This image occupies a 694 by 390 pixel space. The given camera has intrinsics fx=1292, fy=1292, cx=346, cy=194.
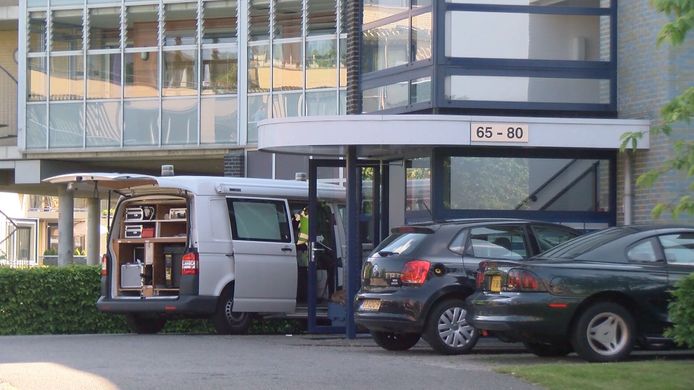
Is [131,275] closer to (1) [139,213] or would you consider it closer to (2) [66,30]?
(1) [139,213]

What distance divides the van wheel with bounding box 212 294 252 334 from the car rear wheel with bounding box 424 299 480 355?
4.43 m

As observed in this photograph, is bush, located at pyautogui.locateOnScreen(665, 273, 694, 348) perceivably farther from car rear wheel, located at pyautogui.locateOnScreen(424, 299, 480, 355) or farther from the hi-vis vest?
the hi-vis vest

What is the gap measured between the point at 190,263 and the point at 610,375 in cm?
769

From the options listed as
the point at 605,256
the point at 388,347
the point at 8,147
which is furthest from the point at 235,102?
the point at 605,256

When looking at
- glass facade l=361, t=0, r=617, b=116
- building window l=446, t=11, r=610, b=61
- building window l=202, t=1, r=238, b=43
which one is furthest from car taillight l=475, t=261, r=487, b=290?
building window l=202, t=1, r=238, b=43

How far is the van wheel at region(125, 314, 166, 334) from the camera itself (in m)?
18.5

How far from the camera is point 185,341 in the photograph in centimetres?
1647

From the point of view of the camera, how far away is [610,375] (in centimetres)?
1087

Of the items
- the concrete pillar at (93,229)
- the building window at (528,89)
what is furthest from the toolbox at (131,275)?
the concrete pillar at (93,229)

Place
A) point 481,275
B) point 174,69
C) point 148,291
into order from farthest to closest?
point 174,69 < point 148,291 < point 481,275

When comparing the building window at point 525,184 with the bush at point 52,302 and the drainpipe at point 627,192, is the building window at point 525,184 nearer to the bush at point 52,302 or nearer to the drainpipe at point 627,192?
the drainpipe at point 627,192

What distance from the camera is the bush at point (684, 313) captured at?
34.9 ft

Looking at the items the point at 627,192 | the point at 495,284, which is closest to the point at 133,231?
the point at 627,192

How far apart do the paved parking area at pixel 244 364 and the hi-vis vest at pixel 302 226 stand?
202 centimetres
